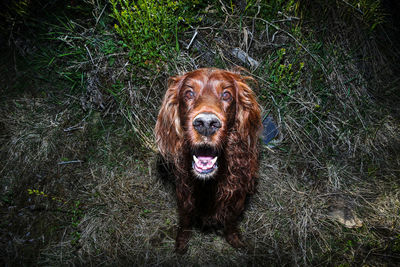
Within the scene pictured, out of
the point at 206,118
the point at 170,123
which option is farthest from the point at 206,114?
the point at 170,123

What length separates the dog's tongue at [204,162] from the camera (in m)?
1.96

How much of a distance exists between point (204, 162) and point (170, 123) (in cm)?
66

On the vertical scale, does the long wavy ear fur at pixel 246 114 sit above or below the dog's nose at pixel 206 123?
below

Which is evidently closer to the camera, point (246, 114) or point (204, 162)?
point (204, 162)

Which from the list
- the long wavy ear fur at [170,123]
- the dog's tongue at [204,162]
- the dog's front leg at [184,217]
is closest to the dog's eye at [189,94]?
the long wavy ear fur at [170,123]

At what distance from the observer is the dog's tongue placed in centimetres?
196

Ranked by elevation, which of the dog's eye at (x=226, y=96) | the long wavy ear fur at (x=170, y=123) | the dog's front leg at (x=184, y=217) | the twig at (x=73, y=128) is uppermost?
the dog's eye at (x=226, y=96)


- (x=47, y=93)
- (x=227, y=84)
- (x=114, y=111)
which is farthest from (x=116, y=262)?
(x=47, y=93)

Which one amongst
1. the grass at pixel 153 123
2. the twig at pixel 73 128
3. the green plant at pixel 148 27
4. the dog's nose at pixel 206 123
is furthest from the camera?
the twig at pixel 73 128

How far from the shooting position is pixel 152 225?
9.93 ft

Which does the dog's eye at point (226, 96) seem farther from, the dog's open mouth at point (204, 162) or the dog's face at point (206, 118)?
the dog's open mouth at point (204, 162)

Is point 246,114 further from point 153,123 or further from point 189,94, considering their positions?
point 153,123

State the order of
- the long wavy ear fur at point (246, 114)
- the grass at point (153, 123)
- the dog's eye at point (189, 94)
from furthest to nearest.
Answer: the grass at point (153, 123), the long wavy ear fur at point (246, 114), the dog's eye at point (189, 94)

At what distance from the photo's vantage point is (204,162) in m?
1.99
